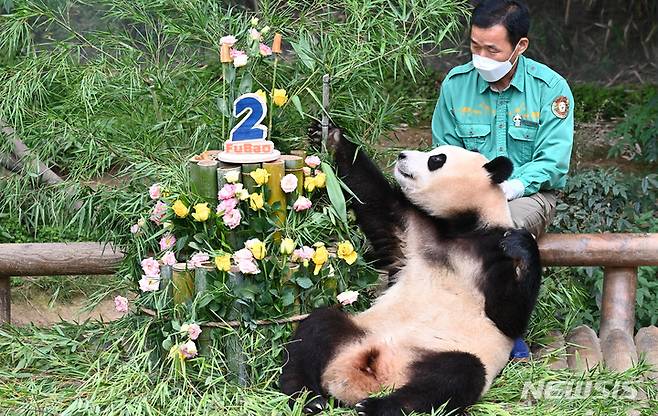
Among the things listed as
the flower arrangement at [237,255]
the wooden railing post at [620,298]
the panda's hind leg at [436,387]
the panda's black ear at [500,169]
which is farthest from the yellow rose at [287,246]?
the wooden railing post at [620,298]

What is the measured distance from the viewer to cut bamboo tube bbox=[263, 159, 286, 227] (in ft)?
11.3

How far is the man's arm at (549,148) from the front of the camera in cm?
400

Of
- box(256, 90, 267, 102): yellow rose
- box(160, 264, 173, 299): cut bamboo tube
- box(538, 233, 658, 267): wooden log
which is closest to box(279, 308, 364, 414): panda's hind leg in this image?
box(160, 264, 173, 299): cut bamboo tube

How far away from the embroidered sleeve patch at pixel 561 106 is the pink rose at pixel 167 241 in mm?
1662

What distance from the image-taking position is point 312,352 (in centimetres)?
346

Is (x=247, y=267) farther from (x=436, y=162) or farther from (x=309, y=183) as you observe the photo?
(x=436, y=162)

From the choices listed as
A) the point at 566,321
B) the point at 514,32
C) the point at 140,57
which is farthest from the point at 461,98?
the point at 140,57

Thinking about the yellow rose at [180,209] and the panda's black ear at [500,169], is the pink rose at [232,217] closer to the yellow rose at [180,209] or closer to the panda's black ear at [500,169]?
the yellow rose at [180,209]

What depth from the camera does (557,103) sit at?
161 inches

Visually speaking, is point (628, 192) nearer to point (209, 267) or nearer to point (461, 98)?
point (461, 98)

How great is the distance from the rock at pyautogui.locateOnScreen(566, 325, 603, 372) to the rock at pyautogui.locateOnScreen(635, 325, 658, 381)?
0.18m

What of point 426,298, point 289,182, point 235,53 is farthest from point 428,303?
point 235,53

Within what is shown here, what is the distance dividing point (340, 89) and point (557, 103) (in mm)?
952

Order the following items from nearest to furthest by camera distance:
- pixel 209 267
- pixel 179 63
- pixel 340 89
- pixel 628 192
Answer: pixel 209 267, pixel 340 89, pixel 179 63, pixel 628 192
